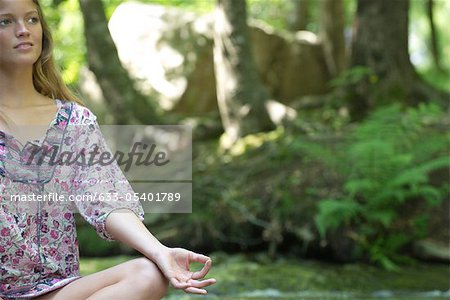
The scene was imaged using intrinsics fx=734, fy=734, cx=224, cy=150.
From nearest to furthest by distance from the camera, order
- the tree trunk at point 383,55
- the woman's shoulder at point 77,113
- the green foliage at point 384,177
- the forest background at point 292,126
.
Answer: the woman's shoulder at point 77,113
the green foliage at point 384,177
the forest background at point 292,126
the tree trunk at point 383,55

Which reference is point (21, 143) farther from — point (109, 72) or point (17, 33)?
point (109, 72)

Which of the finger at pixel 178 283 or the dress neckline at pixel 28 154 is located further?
the dress neckline at pixel 28 154

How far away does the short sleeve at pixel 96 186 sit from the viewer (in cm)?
241

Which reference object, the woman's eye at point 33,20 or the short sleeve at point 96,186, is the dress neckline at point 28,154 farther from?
the woman's eye at point 33,20

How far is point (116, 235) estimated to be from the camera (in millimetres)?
2367

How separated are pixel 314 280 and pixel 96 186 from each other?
2.64m

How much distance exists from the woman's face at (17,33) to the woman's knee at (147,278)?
2.66 ft

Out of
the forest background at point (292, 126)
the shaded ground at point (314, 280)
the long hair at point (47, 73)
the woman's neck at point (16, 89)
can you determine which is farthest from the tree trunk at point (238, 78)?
the woman's neck at point (16, 89)

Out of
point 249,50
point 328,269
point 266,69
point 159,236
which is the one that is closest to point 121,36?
point 266,69

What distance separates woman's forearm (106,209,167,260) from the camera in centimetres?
224

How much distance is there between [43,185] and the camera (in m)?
2.47

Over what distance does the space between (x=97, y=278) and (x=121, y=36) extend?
6.59 meters

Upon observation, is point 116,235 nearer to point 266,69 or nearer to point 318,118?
point 318,118

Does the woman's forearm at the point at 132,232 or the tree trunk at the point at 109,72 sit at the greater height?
the tree trunk at the point at 109,72
